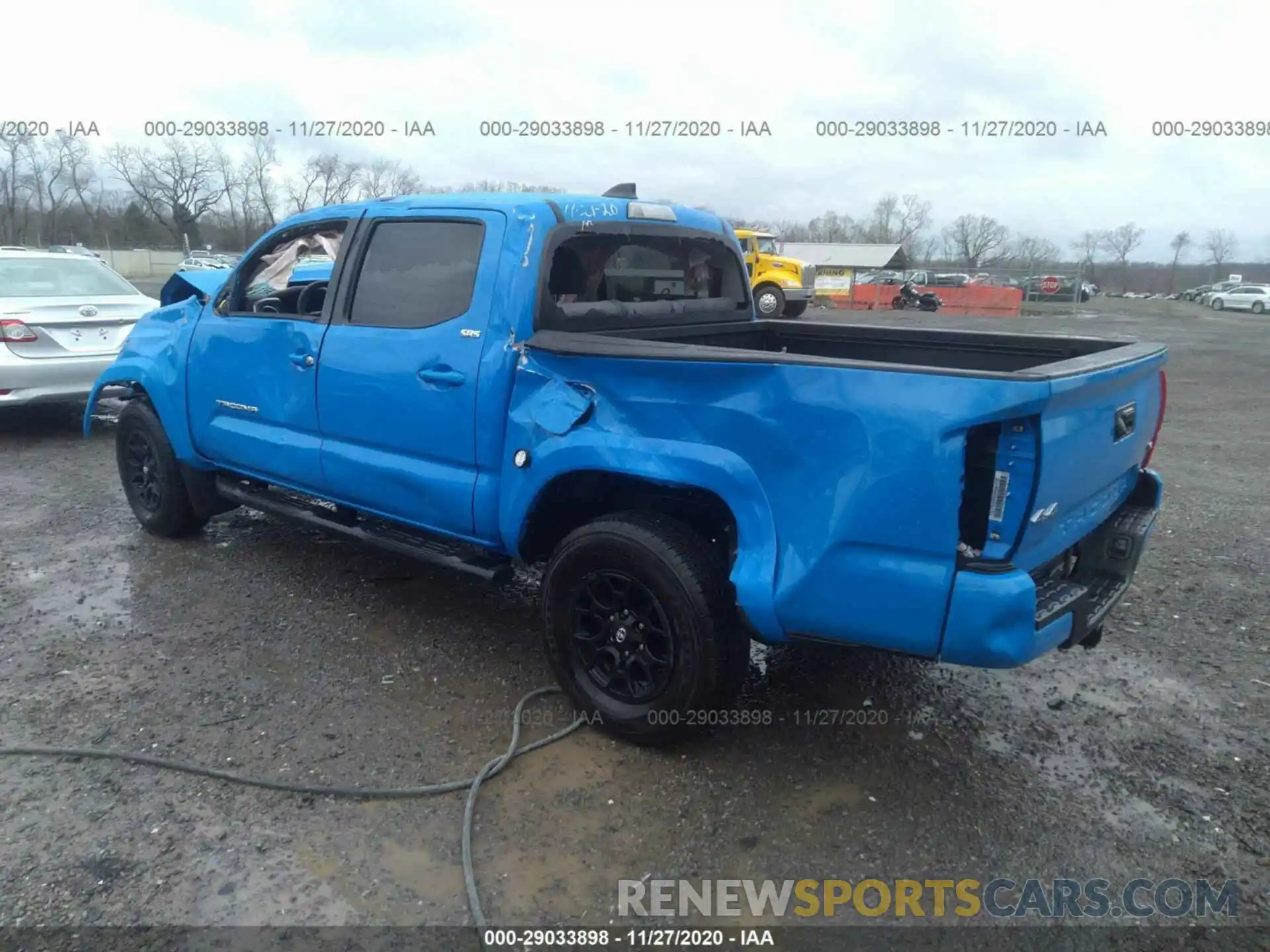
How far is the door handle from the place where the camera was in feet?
11.8

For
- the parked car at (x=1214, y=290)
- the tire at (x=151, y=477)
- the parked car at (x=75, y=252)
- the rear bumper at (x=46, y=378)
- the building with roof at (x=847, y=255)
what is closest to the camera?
the tire at (x=151, y=477)

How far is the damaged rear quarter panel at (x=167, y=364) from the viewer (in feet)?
16.6

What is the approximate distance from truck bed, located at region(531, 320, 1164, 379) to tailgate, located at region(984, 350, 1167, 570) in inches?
3.5

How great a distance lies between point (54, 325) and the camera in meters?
7.75

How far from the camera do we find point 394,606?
4.63m

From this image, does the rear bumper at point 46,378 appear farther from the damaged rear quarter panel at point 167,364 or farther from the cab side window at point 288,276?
the cab side window at point 288,276

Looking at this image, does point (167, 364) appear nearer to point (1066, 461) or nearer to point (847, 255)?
point (1066, 461)

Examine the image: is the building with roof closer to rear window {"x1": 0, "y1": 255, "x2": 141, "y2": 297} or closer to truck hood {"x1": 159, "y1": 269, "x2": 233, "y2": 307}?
rear window {"x1": 0, "y1": 255, "x2": 141, "y2": 297}

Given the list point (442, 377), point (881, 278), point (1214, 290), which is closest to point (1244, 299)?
point (1214, 290)

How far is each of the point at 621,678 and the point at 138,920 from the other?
1665 millimetres

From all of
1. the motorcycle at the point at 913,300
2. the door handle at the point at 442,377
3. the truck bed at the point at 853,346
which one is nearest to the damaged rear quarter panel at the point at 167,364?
the door handle at the point at 442,377

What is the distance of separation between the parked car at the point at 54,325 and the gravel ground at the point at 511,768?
121 inches

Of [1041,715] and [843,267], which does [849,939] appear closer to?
[1041,715]

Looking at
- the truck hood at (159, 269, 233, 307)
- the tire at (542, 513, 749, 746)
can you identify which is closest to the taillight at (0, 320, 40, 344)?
the truck hood at (159, 269, 233, 307)
